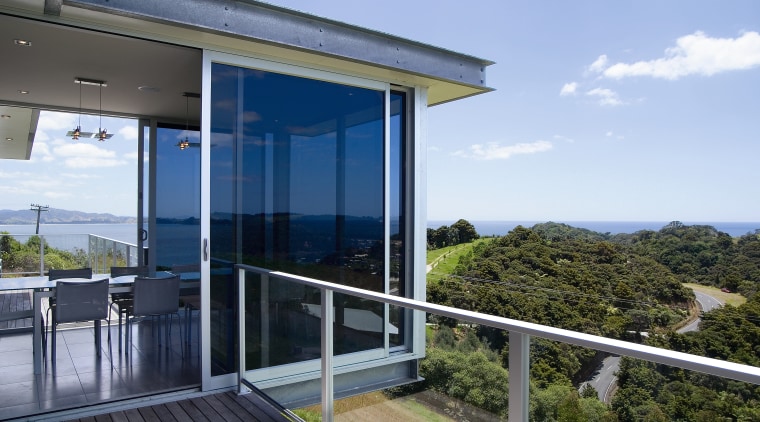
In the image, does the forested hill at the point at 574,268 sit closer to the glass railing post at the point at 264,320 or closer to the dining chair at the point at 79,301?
the dining chair at the point at 79,301

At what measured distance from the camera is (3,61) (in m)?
4.49

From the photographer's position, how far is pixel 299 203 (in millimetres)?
4230

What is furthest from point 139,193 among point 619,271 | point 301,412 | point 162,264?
point 619,271

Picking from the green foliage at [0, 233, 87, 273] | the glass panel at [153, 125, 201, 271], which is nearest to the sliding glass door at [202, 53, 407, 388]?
the glass panel at [153, 125, 201, 271]

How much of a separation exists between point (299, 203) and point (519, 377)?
9.34 ft

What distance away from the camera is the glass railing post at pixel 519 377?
64.8 inches

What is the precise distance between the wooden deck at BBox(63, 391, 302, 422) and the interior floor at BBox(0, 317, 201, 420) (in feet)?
0.67

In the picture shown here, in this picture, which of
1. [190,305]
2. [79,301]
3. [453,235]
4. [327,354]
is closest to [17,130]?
[79,301]

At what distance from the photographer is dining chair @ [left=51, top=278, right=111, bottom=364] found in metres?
4.21

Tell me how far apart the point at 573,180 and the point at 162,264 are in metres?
37.7

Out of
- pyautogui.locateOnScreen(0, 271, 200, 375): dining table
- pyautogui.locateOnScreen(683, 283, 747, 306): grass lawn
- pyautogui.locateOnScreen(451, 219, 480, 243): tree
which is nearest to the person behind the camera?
pyautogui.locateOnScreen(0, 271, 200, 375): dining table

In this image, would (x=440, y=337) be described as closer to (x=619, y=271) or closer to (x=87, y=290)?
(x=87, y=290)

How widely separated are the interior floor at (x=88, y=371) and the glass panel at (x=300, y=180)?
728mm

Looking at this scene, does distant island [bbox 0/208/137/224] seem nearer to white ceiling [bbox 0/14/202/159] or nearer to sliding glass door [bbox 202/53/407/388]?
white ceiling [bbox 0/14/202/159]
